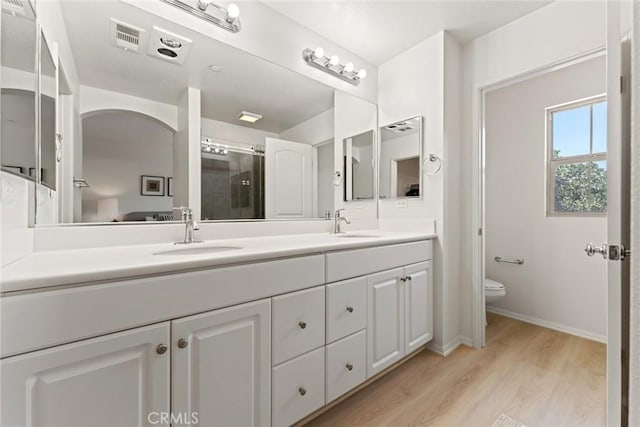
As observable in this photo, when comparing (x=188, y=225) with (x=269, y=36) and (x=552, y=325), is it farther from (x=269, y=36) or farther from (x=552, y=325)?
(x=552, y=325)

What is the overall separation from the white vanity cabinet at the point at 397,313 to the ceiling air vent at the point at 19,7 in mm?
1661

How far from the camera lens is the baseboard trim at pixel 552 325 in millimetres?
2209

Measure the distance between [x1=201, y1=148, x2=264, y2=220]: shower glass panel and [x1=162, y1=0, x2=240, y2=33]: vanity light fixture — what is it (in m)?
0.70

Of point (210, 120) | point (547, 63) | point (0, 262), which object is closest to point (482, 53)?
point (547, 63)

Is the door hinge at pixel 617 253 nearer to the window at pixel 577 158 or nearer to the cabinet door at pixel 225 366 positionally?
the cabinet door at pixel 225 366

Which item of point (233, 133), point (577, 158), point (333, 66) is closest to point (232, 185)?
point (233, 133)

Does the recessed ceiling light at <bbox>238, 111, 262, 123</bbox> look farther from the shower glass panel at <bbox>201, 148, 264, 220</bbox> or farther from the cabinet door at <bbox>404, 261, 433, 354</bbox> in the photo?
the cabinet door at <bbox>404, 261, 433, 354</bbox>

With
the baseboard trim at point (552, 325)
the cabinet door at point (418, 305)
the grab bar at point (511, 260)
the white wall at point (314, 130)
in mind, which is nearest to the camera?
the cabinet door at point (418, 305)

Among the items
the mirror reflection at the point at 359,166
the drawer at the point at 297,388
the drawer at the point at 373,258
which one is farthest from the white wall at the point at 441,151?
the drawer at the point at 297,388

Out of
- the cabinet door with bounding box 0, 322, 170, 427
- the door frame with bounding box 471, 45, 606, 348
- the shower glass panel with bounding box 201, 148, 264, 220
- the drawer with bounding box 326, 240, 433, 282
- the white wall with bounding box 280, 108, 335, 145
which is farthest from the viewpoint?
the door frame with bounding box 471, 45, 606, 348

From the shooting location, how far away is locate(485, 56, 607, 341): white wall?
2291mm

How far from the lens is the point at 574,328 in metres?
2.33

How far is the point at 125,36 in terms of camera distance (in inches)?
52.2

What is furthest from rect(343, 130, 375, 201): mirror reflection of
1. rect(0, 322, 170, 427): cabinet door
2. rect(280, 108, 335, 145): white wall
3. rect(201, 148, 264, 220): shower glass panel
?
rect(0, 322, 170, 427): cabinet door
